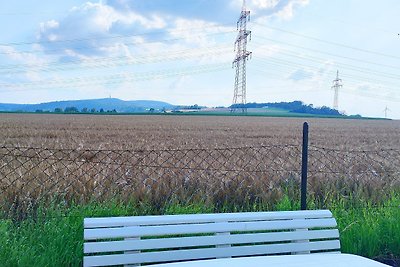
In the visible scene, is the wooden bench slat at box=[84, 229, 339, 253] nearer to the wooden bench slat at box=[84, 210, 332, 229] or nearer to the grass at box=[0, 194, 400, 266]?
the wooden bench slat at box=[84, 210, 332, 229]

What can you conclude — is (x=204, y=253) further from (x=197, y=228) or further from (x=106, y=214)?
(x=106, y=214)

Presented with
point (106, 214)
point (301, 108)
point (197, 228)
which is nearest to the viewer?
point (197, 228)

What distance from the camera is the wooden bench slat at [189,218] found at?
2451 mm

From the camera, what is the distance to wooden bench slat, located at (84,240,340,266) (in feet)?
7.89

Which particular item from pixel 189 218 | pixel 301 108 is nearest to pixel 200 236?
pixel 189 218

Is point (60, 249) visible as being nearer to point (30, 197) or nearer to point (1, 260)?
point (1, 260)

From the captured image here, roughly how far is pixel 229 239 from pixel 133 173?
8.89 feet

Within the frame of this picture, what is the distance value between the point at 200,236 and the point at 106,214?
1219mm

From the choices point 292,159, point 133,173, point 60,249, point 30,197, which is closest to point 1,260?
point 60,249

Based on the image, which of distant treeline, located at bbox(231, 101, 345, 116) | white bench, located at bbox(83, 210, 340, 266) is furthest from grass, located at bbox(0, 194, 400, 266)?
distant treeline, located at bbox(231, 101, 345, 116)

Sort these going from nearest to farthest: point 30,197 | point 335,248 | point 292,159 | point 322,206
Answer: point 335,248 < point 30,197 < point 322,206 < point 292,159

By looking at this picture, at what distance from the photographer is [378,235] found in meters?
3.63

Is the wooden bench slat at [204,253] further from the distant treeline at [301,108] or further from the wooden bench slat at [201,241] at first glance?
the distant treeline at [301,108]

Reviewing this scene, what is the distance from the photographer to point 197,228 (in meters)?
2.59
